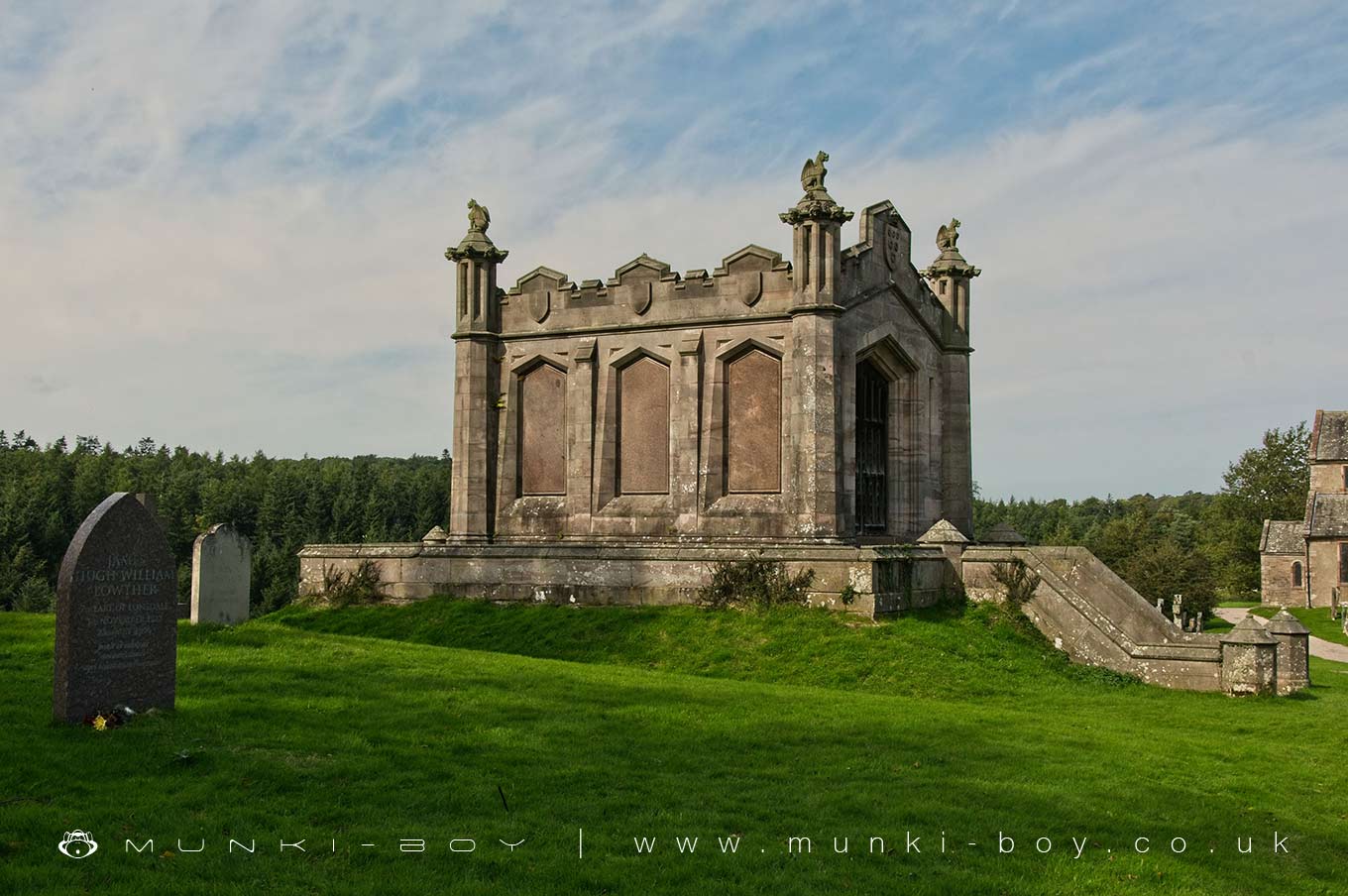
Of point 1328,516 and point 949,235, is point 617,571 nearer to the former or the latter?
point 949,235

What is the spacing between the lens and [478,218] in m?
27.1

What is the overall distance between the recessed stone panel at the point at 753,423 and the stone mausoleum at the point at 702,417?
0.03 meters

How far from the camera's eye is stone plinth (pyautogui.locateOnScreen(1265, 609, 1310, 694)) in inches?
748

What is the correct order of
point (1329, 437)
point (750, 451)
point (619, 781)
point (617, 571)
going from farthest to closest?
point (1329, 437)
point (750, 451)
point (617, 571)
point (619, 781)

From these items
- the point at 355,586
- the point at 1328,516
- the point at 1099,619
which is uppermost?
the point at 1328,516

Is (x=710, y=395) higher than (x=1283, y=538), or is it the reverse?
(x=710, y=395)

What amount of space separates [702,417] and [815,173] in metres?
5.47

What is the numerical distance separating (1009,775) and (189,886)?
726 centimetres

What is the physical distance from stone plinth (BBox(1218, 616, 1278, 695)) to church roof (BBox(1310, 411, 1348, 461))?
75.9 metres

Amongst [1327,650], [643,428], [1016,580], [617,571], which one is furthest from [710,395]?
[1327,650]

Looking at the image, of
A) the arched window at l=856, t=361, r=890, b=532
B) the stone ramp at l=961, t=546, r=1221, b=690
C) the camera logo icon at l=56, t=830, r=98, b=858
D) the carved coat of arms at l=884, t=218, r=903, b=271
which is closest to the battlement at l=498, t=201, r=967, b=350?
the carved coat of arms at l=884, t=218, r=903, b=271

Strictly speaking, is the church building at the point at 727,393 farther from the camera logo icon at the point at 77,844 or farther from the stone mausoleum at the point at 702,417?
the camera logo icon at the point at 77,844

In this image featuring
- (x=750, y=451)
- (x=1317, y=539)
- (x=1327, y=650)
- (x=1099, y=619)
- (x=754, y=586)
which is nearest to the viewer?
(x=1099, y=619)

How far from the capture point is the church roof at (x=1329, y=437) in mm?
84250
